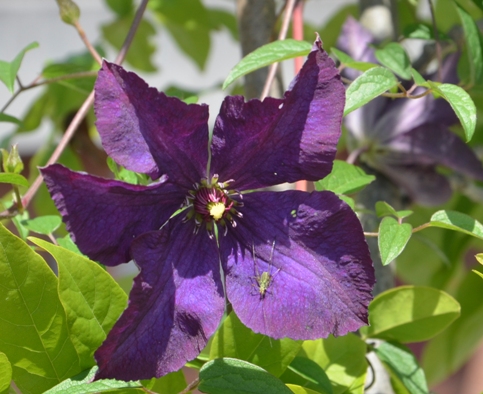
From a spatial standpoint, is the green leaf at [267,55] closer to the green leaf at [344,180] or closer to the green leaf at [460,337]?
the green leaf at [344,180]

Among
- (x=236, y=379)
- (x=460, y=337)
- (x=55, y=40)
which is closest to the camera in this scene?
(x=236, y=379)

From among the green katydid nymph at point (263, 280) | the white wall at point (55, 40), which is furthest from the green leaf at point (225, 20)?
the white wall at point (55, 40)

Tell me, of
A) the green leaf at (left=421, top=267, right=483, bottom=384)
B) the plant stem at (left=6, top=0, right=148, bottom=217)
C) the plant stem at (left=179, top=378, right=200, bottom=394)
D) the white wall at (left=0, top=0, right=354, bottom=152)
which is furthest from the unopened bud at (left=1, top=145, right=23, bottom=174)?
the white wall at (left=0, top=0, right=354, bottom=152)

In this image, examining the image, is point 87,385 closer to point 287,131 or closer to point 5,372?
point 5,372

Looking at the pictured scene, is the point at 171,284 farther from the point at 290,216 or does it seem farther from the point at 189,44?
the point at 189,44

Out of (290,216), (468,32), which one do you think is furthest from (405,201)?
(290,216)

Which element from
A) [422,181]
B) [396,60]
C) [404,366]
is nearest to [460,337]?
[422,181]
